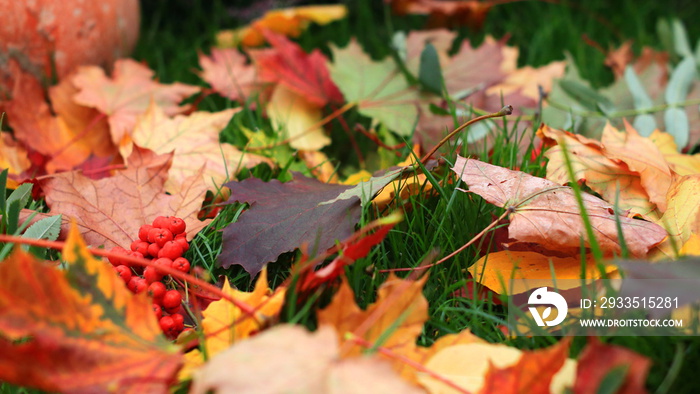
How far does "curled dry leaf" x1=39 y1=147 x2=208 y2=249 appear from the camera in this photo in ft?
2.98

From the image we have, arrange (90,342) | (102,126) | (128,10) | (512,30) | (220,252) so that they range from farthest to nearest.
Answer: (512,30) → (128,10) → (102,126) → (220,252) → (90,342)

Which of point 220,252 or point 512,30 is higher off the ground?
point 512,30

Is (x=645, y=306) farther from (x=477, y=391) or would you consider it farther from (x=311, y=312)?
(x=311, y=312)

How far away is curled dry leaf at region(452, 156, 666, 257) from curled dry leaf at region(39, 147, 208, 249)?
45 cm

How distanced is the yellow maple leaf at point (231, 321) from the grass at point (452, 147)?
0.02 meters

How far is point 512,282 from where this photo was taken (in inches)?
28.3

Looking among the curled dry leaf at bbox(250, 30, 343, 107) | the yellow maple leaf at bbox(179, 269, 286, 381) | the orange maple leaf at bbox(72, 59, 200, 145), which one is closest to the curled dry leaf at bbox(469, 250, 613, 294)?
the yellow maple leaf at bbox(179, 269, 286, 381)

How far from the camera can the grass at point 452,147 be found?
0.73m

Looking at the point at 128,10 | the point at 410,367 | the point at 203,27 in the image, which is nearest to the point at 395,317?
the point at 410,367

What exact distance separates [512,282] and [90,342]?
19.0 inches

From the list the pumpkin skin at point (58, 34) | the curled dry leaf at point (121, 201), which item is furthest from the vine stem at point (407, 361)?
the pumpkin skin at point (58, 34)

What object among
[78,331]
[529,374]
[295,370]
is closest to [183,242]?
[78,331]

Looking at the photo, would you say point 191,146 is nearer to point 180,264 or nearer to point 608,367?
point 180,264

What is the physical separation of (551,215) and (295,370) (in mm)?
449
